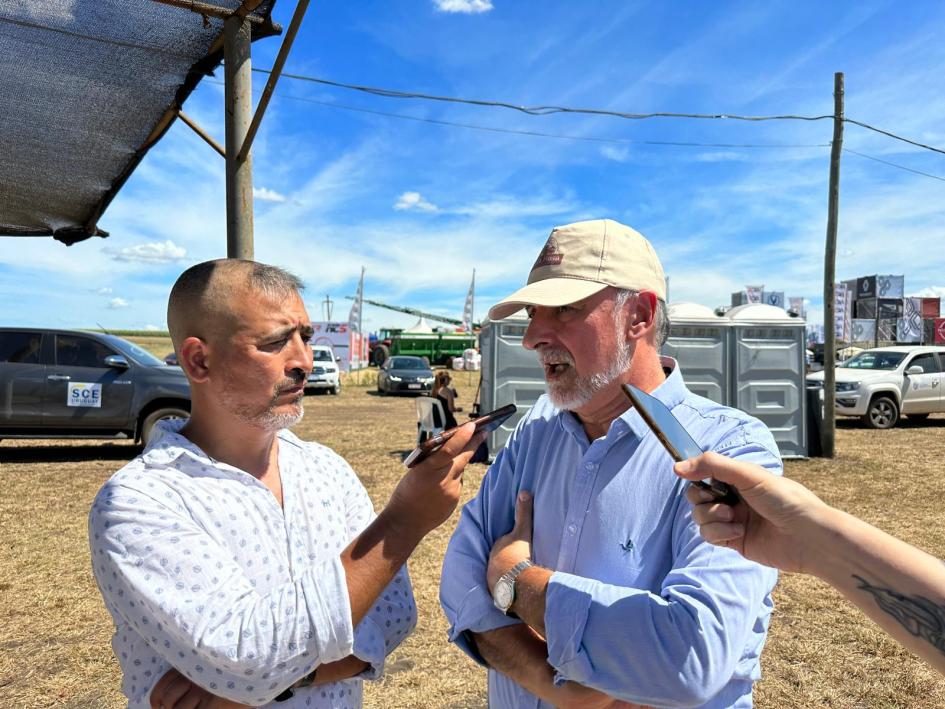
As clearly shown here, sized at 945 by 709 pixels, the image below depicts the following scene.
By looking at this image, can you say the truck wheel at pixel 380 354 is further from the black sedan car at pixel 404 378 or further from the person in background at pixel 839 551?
the person in background at pixel 839 551

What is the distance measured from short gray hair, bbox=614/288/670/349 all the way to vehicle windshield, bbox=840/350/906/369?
15.3 m

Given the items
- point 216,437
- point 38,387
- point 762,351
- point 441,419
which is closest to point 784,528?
point 441,419

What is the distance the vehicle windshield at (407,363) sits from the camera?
79.4 feet

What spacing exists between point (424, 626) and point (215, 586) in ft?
11.2

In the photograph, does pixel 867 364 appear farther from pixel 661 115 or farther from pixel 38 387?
pixel 38 387

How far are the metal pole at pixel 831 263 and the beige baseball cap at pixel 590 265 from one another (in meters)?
9.92

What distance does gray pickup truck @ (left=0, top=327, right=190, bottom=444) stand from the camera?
9.23 metres

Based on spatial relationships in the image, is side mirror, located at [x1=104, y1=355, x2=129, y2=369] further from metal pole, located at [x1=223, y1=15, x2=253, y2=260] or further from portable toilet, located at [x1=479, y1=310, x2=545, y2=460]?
metal pole, located at [x1=223, y1=15, x2=253, y2=260]

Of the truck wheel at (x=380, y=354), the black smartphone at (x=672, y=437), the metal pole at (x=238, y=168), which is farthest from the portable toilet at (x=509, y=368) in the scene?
the truck wheel at (x=380, y=354)

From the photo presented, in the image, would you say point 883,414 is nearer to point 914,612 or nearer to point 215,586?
point 914,612

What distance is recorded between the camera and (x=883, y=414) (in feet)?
46.8

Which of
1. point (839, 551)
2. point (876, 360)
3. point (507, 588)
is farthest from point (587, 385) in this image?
point (876, 360)

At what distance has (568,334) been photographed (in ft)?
5.90

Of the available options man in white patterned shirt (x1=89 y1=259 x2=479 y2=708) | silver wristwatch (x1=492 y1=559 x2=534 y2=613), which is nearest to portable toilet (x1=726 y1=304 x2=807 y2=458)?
silver wristwatch (x1=492 y1=559 x2=534 y2=613)
